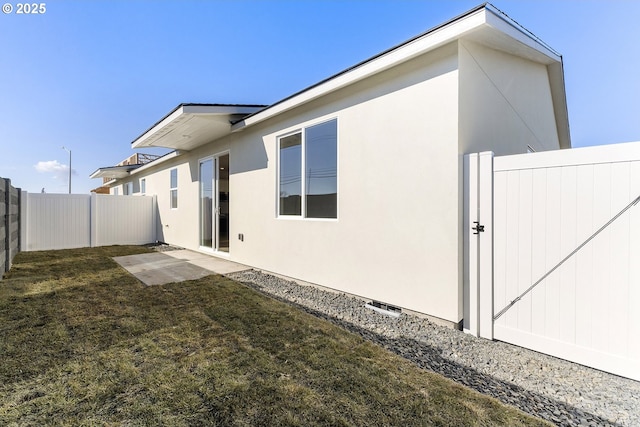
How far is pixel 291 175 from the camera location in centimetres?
543

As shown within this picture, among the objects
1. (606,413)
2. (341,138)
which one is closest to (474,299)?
(606,413)

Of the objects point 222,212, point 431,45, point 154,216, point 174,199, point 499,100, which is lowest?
point 154,216

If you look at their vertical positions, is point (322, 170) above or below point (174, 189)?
below

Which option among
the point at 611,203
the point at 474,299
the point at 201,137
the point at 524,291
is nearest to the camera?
the point at 611,203

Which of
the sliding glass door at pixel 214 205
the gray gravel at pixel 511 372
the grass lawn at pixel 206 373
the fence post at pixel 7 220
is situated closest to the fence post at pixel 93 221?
the fence post at pixel 7 220

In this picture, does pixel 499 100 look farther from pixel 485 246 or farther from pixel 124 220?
pixel 124 220

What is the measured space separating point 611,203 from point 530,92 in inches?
159

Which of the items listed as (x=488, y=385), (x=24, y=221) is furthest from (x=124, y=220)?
(x=488, y=385)

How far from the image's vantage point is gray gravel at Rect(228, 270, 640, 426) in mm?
1908

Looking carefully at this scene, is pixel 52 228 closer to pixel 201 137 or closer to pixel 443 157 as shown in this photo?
pixel 201 137

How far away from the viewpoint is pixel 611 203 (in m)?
2.40

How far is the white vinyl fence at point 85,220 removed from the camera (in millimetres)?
9664

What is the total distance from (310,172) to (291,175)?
54 cm

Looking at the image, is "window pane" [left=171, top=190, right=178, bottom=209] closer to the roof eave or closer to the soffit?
the soffit
